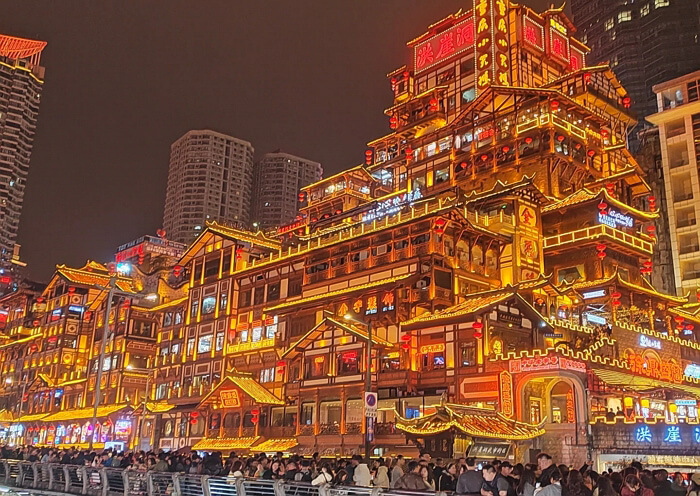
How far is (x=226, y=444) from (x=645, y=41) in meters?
83.2

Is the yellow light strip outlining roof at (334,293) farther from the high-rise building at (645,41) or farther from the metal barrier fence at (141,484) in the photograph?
the high-rise building at (645,41)

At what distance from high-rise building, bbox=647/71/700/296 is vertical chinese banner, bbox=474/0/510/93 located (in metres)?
22.3

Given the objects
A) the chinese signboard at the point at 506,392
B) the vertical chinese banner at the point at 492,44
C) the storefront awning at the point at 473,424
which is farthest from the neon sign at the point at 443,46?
the storefront awning at the point at 473,424

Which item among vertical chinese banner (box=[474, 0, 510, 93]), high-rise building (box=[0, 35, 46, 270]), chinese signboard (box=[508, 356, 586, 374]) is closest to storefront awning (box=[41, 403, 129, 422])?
chinese signboard (box=[508, 356, 586, 374])

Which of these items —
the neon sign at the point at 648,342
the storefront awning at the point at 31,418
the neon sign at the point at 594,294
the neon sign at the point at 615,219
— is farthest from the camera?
the storefront awning at the point at 31,418

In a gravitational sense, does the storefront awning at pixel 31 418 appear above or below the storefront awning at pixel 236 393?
below

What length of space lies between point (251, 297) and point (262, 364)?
7359mm

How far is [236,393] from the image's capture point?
185 ft

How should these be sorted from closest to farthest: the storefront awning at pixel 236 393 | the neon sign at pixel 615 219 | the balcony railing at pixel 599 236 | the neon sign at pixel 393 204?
the balcony railing at pixel 599 236 → the neon sign at pixel 615 219 → the storefront awning at pixel 236 393 → the neon sign at pixel 393 204

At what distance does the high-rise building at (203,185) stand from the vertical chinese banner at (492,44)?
427ft

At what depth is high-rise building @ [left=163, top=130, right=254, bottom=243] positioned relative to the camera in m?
190

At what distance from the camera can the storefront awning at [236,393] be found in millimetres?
54000

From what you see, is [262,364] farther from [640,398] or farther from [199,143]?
[199,143]

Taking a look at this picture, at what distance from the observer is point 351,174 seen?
82938mm
